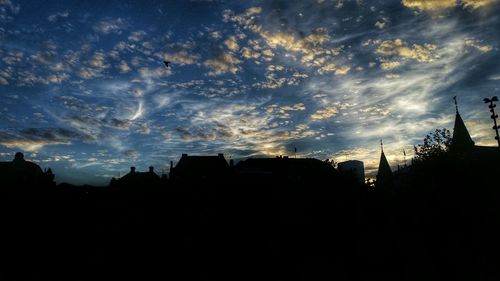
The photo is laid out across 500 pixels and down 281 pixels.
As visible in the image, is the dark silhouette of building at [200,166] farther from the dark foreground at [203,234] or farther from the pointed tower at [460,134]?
the pointed tower at [460,134]

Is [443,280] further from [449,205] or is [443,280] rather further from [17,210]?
[17,210]

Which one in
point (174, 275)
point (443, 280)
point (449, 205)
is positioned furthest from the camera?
point (449, 205)

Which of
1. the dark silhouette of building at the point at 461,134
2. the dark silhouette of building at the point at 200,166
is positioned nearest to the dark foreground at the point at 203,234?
the dark silhouette of building at the point at 200,166

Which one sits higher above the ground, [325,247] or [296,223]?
[296,223]

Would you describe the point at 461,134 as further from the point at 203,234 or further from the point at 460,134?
the point at 203,234

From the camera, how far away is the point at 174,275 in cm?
1434

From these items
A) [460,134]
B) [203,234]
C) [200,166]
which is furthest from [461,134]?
[203,234]

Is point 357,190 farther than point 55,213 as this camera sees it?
Yes

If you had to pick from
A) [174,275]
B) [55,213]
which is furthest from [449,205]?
[55,213]

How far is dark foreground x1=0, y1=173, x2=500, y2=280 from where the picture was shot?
14539 mm

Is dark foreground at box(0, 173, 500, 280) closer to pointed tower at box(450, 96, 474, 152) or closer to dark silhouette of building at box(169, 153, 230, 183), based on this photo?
dark silhouette of building at box(169, 153, 230, 183)

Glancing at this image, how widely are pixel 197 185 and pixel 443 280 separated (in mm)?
15045

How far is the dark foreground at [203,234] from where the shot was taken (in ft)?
47.7

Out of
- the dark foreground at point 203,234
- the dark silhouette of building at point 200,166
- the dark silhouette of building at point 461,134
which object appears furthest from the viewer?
the dark silhouette of building at point 461,134
